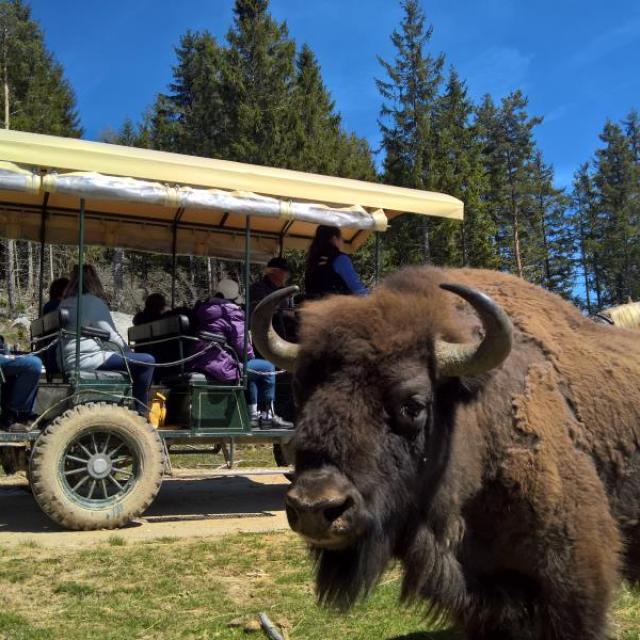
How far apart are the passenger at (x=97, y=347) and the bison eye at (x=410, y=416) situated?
5302 mm

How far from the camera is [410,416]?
2.95m

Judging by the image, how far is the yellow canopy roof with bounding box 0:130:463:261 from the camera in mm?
7293

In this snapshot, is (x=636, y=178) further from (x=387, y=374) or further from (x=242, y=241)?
(x=387, y=374)

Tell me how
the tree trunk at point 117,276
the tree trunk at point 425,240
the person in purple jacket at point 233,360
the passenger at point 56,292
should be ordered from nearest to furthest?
the person in purple jacket at point 233,360 < the passenger at point 56,292 < the tree trunk at point 117,276 < the tree trunk at point 425,240

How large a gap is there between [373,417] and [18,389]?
5550mm

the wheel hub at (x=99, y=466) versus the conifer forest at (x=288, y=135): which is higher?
the conifer forest at (x=288, y=135)

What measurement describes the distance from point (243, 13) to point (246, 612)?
32.2 metres

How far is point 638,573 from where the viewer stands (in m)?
3.90

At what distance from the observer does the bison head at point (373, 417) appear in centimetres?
271

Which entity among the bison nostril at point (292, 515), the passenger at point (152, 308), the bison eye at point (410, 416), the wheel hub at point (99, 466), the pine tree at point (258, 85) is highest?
the pine tree at point (258, 85)

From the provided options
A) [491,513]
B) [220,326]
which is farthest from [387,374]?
[220,326]

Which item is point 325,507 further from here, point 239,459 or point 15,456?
point 239,459

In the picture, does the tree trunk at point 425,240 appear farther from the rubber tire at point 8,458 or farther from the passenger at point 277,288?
the rubber tire at point 8,458

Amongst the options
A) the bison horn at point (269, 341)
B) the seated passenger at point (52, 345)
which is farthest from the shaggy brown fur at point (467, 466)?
the seated passenger at point (52, 345)
